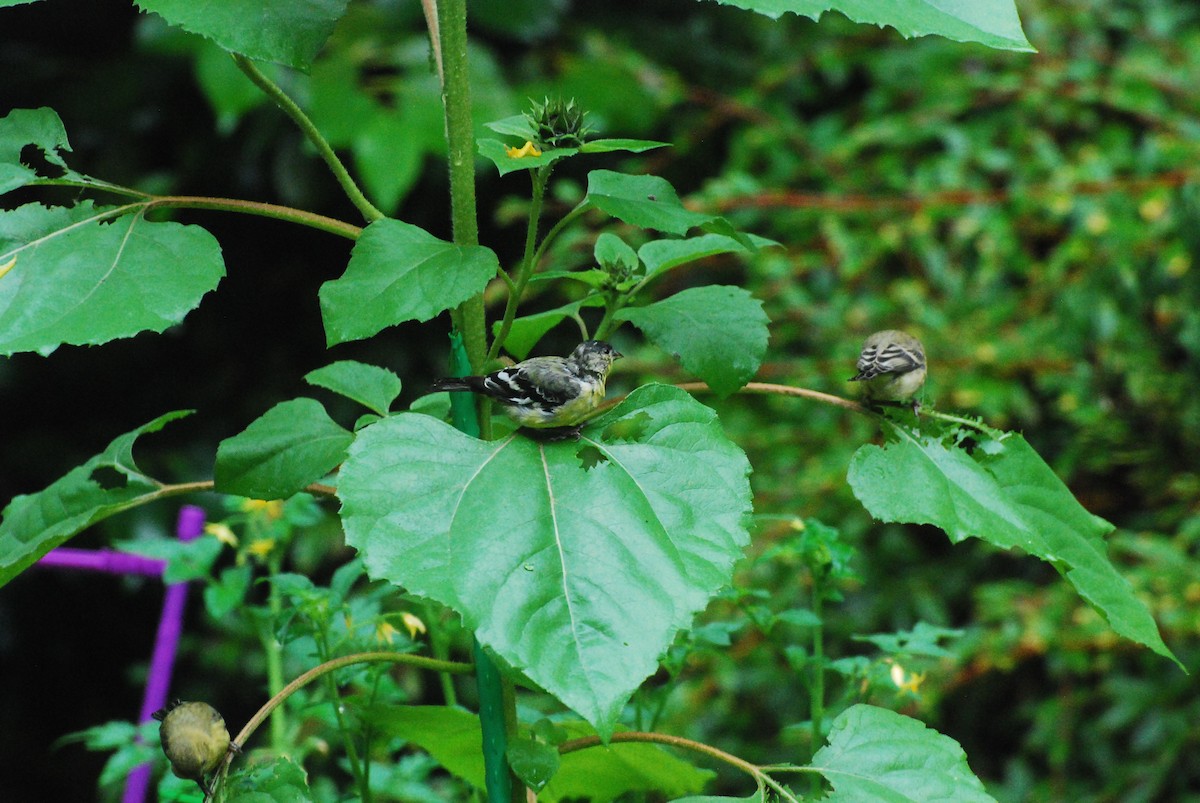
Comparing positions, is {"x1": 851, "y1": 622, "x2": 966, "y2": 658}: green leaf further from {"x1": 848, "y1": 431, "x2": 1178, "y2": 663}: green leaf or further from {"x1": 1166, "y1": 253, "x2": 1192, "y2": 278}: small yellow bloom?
{"x1": 1166, "y1": 253, "x2": 1192, "y2": 278}: small yellow bloom

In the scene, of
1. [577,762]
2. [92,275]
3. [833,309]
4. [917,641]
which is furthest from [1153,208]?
[92,275]

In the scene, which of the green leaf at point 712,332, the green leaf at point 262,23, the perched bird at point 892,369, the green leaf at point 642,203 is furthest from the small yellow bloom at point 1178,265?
the green leaf at point 262,23

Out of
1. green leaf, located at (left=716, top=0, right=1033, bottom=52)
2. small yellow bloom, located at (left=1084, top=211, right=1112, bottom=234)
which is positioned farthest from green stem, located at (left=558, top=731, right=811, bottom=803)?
small yellow bloom, located at (left=1084, top=211, right=1112, bottom=234)

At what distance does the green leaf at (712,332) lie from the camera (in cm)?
72

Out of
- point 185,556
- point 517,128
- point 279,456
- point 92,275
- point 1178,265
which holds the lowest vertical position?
point 185,556

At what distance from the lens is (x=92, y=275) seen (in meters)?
0.64

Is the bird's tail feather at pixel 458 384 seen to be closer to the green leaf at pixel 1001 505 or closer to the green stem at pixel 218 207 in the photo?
the green stem at pixel 218 207

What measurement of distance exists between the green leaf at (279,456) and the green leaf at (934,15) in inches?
12.9

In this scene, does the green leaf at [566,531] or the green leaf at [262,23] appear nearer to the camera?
the green leaf at [566,531]

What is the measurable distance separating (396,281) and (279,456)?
0.15 meters

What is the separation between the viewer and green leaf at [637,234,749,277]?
782 mm

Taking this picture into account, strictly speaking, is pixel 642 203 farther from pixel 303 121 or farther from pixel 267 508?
pixel 267 508

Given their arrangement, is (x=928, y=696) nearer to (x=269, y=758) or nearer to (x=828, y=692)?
(x=828, y=692)

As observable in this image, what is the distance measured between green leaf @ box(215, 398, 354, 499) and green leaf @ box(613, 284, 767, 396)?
0.19 meters
